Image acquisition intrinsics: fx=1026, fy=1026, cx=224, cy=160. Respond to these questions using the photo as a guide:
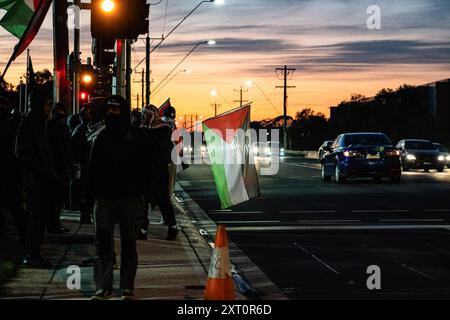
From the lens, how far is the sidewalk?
9484 mm

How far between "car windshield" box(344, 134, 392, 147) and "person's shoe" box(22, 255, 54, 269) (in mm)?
21580

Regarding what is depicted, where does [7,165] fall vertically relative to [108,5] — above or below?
below

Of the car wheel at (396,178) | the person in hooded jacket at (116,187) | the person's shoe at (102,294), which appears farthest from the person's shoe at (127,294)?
the car wheel at (396,178)

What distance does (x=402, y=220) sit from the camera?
703 inches

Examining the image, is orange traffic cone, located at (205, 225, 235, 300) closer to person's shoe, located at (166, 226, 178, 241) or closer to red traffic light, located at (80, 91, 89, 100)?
person's shoe, located at (166, 226, 178, 241)

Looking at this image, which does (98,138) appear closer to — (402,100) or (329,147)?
(329,147)

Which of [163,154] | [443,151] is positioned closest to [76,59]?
[163,154]

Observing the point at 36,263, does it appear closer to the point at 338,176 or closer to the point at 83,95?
the point at 83,95

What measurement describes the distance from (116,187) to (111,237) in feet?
1.51

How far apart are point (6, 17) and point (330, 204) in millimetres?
8199

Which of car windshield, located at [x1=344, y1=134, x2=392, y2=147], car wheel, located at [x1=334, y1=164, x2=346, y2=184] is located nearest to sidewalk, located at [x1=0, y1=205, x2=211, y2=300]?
car wheel, located at [x1=334, y1=164, x2=346, y2=184]

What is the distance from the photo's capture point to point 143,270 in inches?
436

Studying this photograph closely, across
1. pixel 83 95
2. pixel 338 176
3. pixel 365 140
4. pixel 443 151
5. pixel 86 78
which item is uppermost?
pixel 86 78

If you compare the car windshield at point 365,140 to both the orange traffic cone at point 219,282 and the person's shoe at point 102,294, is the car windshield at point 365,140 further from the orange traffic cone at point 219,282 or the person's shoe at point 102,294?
the orange traffic cone at point 219,282
